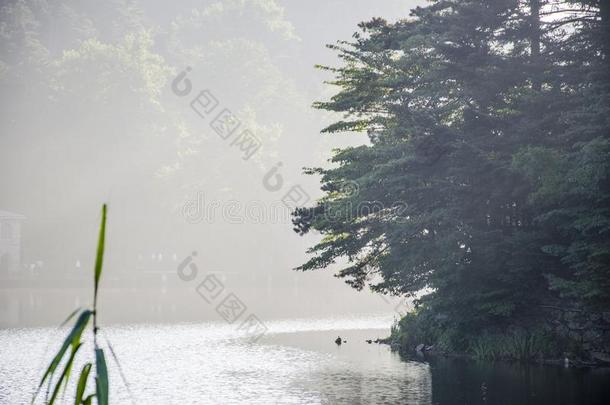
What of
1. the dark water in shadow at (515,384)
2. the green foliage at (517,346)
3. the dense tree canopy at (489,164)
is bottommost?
the dark water in shadow at (515,384)

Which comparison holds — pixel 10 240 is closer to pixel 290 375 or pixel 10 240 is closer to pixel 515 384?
pixel 290 375

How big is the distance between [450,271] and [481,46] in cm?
816

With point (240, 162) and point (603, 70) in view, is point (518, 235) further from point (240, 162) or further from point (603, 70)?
point (240, 162)

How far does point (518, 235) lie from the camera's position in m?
26.3

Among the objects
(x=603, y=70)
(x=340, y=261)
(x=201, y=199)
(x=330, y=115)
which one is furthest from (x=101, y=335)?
(x=330, y=115)

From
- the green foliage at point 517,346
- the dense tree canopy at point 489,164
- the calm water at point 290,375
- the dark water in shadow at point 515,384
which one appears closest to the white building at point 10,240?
the calm water at point 290,375

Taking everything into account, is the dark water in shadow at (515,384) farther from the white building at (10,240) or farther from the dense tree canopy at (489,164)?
the white building at (10,240)

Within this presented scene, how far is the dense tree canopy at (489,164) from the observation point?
985 inches

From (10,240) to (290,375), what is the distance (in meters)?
56.8

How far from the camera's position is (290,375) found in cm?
2541

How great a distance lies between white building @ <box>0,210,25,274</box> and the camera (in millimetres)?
74688

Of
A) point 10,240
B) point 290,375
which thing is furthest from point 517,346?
point 10,240

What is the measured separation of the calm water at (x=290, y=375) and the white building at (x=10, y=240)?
4042cm

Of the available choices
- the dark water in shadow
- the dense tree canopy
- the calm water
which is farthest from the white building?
the dark water in shadow
